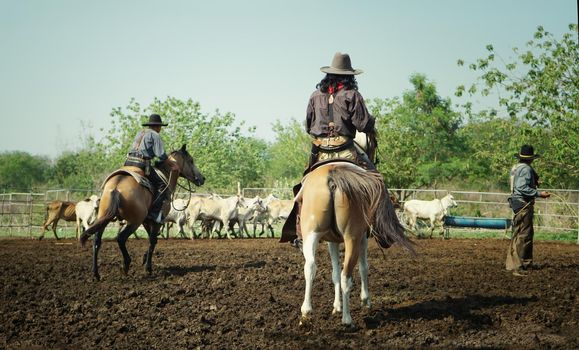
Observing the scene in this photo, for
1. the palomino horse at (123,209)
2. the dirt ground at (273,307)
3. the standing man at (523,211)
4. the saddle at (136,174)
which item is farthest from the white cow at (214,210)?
the standing man at (523,211)

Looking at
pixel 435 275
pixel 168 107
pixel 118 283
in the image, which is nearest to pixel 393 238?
pixel 435 275

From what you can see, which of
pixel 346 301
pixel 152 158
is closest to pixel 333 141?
pixel 346 301

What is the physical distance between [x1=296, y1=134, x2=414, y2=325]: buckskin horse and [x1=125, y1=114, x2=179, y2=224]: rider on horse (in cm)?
532

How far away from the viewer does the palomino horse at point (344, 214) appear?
22.6ft

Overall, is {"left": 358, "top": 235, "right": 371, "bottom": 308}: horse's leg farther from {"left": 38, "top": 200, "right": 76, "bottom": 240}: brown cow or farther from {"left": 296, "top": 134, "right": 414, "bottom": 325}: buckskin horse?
{"left": 38, "top": 200, "right": 76, "bottom": 240}: brown cow

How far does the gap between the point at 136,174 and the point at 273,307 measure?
4.61 metres

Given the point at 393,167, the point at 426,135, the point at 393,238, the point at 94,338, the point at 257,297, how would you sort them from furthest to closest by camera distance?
1. the point at 426,135
2. the point at 393,167
3. the point at 257,297
4. the point at 393,238
5. the point at 94,338

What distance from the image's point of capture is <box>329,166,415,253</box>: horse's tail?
6988 mm

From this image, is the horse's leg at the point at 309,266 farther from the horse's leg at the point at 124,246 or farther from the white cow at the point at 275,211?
the white cow at the point at 275,211

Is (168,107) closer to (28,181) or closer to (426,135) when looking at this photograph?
(426,135)

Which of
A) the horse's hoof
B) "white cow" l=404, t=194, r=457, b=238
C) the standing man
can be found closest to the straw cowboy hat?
the horse's hoof

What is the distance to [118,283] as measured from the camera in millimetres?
10633

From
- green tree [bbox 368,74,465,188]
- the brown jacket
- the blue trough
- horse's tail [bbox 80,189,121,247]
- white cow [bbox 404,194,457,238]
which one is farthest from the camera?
green tree [bbox 368,74,465,188]

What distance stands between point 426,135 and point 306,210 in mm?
51464
